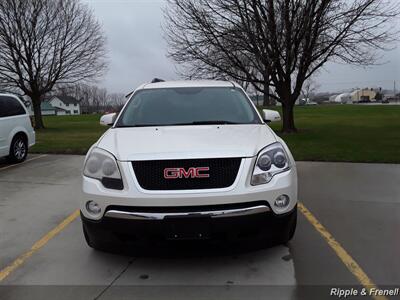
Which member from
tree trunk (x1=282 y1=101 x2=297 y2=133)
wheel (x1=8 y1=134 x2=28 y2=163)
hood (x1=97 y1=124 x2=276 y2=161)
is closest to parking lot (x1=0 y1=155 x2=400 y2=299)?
hood (x1=97 y1=124 x2=276 y2=161)

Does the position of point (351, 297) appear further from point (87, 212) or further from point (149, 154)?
point (87, 212)

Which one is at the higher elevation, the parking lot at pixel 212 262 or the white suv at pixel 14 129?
the white suv at pixel 14 129

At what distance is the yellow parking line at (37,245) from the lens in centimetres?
391

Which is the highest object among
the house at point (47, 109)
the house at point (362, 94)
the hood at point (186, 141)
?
the hood at point (186, 141)

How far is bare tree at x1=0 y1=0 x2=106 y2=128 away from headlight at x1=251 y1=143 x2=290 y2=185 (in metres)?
23.4

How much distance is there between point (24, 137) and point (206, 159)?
8.64 metres

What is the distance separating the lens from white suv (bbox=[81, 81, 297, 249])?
11.2 ft

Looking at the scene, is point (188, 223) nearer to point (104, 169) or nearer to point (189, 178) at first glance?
point (189, 178)

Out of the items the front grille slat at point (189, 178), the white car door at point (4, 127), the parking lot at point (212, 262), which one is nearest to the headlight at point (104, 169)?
the front grille slat at point (189, 178)

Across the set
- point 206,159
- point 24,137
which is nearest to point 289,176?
point 206,159

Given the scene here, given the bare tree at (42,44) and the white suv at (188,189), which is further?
the bare tree at (42,44)

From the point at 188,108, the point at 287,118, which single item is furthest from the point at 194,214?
the point at 287,118

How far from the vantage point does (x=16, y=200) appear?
6.57 metres

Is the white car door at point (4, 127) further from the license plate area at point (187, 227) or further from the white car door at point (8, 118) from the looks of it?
the license plate area at point (187, 227)
